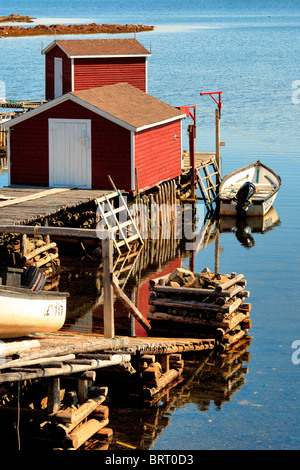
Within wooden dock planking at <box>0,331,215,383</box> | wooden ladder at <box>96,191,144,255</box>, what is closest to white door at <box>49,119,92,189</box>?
wooden ladder at <box>96,191,144,255</box>

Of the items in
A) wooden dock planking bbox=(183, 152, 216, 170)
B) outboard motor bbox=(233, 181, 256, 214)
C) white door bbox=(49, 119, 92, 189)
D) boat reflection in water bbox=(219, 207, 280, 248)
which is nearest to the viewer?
white door bbox=(49, 119, 92, 189)

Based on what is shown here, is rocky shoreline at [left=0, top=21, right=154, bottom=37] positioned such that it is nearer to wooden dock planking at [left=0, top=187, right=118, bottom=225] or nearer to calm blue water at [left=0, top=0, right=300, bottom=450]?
calm blue water at [left=0, top=0, right=300, bottom=450]

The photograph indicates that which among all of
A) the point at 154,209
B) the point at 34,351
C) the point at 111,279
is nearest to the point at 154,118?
the point at 154,209

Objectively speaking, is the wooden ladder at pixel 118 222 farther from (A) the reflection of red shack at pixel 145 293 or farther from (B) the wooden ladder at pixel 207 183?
(B) the wooden ladder at pixel 207 183

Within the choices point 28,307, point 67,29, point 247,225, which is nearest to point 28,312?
point 28,307

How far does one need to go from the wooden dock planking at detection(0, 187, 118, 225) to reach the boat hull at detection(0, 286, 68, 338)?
7.46m

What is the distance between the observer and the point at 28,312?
15.9 meters

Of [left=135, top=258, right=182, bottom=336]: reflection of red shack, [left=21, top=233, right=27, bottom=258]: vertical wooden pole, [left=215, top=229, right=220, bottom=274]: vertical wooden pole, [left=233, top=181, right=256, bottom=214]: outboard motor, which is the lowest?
[left=135, top=258, right=182, bottom=336]: reflection of red shack

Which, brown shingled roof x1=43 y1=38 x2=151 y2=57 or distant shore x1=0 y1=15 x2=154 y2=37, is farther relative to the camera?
→ distant shore x1=0 y1=15 x2=154 y2=37

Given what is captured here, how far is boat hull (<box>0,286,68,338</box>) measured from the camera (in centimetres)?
1537

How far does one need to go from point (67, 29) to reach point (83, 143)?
109237mm

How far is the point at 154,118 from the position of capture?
1248 inches

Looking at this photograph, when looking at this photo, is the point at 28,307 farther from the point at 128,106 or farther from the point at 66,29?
the point at 66,29

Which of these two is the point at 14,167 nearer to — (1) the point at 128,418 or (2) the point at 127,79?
(2) the point at 127,79
